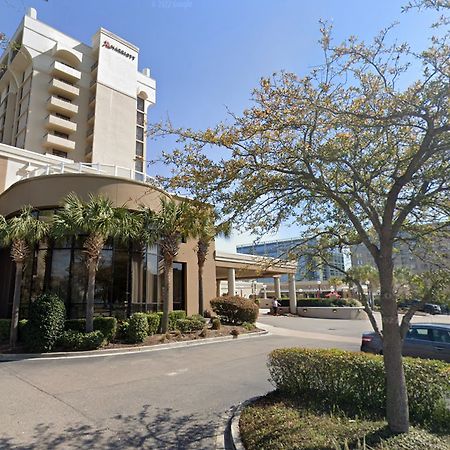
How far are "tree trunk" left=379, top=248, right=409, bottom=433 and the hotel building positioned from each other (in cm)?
234

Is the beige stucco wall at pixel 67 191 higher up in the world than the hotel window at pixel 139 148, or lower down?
lower down

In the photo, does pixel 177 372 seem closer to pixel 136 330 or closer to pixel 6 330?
pixel 136 330

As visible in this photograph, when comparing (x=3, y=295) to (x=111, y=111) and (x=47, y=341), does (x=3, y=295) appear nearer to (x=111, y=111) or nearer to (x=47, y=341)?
(x=47, y=341)

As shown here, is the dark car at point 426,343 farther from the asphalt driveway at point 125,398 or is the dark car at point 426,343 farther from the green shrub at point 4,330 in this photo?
the green shrub at point 4,330

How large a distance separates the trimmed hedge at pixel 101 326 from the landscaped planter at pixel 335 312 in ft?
73.3

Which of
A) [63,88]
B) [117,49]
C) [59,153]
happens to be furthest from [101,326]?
[117,49]

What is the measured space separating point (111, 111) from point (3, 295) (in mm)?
37993

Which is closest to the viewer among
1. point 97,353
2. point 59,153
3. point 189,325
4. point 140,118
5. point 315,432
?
point 315,432

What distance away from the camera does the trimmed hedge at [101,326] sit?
14.2 m

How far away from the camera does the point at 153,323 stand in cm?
1625

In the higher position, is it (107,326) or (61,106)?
(61,106)

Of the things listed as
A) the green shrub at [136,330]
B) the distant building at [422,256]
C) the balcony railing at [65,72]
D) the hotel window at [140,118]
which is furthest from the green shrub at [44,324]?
the hotel window at [140,118]

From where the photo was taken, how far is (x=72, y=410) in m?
6.49

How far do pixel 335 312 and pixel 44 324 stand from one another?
84.1 feet
